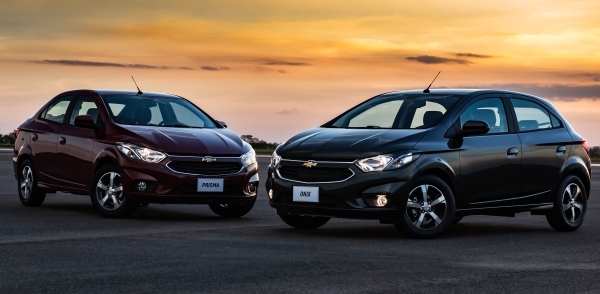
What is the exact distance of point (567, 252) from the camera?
36.2ft

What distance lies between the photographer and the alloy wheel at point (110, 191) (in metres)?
14.1

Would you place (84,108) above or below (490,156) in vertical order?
above

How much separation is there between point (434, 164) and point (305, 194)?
1.43m

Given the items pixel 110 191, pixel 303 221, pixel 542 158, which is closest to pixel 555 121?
pixel 542 158

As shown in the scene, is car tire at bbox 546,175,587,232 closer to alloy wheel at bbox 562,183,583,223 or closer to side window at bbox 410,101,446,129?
alloy wheel at bbox 562,183,583,223

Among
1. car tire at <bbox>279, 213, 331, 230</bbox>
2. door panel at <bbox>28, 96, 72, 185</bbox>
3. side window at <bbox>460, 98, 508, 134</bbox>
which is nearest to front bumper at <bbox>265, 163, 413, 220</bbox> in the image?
car tire at <bbox>279, 213, 331, 230</bbox>

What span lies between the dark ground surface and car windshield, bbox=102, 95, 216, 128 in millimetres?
1287

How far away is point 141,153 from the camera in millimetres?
13898

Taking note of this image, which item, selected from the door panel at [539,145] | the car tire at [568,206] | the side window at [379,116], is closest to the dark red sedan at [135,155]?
the side window at [379,116]

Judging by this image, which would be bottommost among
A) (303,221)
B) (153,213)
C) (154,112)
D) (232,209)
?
(153,213)

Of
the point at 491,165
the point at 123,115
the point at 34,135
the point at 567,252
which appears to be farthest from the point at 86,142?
the point at 567,252

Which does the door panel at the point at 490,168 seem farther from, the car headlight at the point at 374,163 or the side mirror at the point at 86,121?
the side mirror at the point at 86,121

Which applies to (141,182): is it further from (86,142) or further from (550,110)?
(550,110)

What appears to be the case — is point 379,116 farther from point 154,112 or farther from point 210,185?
point 154,112
